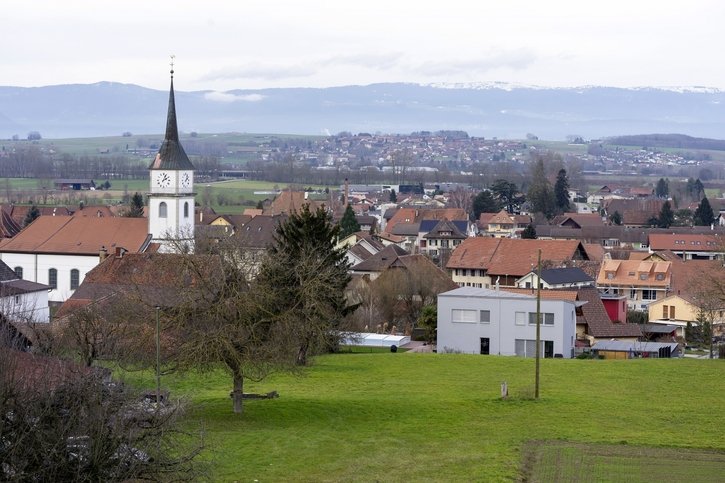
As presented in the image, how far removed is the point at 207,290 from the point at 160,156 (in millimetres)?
43595

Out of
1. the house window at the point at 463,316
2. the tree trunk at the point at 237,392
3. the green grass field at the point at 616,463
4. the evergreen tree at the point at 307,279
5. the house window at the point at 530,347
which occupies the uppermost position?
the evergreen tree at the point at 307,279

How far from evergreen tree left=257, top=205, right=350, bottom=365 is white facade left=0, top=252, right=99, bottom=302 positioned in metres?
25.8

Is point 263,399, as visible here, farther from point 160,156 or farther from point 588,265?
point 588,265

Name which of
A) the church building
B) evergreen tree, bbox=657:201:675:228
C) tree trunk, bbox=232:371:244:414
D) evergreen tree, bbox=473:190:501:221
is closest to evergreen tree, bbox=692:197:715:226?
evergreen tree, bbox=657:201:675:228

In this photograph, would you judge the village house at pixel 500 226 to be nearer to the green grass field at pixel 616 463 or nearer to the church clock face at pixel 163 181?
the church clock face at pixel 163 181

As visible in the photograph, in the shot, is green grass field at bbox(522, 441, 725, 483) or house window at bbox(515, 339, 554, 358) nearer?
green grass field at bbox(522, 441, 725, 483)

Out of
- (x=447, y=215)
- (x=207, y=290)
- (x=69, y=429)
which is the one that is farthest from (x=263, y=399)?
(x=447, y=215)

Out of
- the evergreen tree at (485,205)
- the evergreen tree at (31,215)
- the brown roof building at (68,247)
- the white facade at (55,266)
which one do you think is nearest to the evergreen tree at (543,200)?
the evergreen tree at (485,205)

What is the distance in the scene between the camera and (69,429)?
655 inches

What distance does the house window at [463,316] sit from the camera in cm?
4747

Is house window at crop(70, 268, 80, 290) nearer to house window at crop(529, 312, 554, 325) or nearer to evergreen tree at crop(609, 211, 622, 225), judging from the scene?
house window at crop(529, 312, 554, 325)

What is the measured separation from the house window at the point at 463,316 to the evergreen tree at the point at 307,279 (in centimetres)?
538

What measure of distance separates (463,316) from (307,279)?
19015 millimetres

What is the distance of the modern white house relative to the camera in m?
46.5
